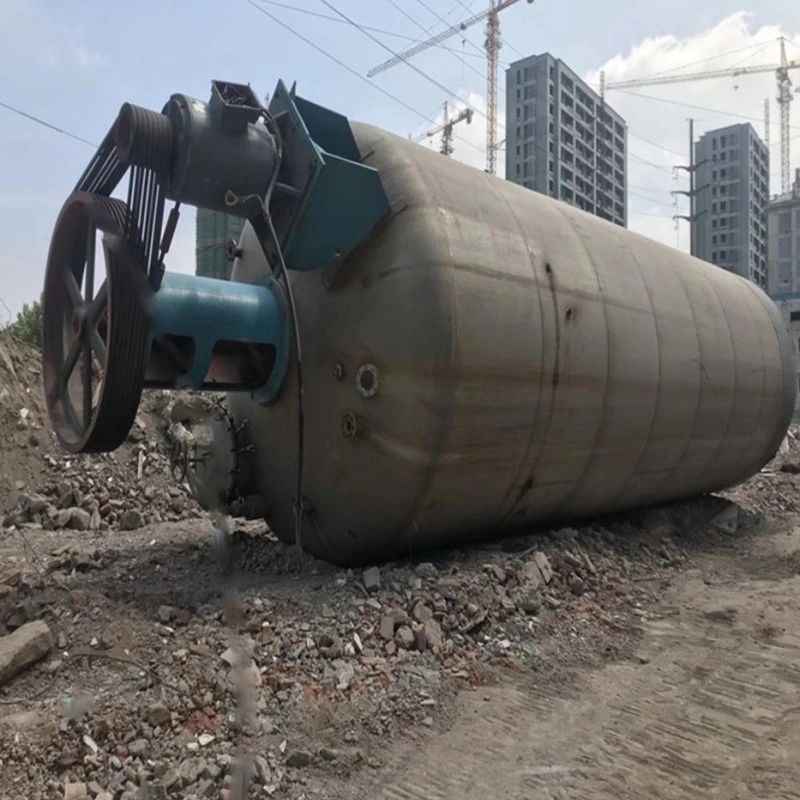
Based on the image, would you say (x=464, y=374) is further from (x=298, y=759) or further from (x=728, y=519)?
(x=728, y=519)

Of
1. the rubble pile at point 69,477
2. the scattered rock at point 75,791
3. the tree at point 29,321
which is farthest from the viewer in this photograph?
the tree at point 29,321

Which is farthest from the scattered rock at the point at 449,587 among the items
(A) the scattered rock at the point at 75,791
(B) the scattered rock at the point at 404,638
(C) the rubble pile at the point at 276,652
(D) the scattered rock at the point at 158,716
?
(A) the scattered rock at the point at 75,791

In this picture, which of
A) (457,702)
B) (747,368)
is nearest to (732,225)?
(747,368)

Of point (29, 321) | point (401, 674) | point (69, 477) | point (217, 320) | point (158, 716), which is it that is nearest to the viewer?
point (158, 716)

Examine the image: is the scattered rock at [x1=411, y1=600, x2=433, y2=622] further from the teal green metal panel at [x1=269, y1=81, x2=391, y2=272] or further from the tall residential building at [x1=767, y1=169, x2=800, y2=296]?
the tall residential building at [x1=767, y1=169, x2=800, y2=296]

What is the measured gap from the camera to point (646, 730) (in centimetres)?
323

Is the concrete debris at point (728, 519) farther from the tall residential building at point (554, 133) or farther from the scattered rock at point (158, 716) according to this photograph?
Result: the tall residential building at point (554, 133)

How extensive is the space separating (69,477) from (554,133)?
219 feet

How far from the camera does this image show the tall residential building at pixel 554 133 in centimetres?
6675

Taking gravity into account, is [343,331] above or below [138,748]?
above

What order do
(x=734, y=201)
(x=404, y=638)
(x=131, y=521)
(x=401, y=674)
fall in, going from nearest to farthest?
1. (x=401, y=674)
2. (x=404, y=638)
3. (x=131, y=521)
4. (x=734, y=201)

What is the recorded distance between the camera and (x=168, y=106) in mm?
4020

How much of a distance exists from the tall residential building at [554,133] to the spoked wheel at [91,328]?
206 ft

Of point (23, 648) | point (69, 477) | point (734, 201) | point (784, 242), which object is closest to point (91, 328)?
point (23, 648)
